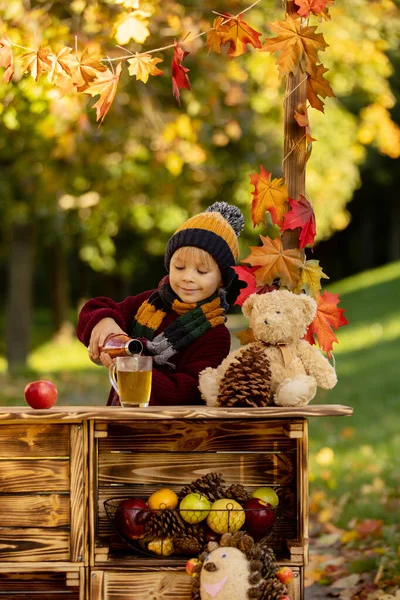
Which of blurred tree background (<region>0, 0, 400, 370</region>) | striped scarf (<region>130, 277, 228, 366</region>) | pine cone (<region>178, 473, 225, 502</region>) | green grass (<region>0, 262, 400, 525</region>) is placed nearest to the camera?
pine cone (<region>178, 473, 225, 502</region>)

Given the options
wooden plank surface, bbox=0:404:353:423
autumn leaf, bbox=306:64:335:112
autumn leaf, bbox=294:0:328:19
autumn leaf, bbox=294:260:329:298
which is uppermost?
autumn leaf, bbox=294:0:328:19

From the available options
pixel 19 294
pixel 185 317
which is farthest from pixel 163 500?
pixel 19 294

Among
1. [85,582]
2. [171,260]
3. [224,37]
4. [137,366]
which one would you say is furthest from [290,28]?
[85,582]

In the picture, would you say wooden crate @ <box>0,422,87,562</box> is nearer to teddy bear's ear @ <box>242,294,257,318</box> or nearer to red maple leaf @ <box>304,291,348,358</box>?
teddy bear's ear @ <box>242,294,257,318</box>

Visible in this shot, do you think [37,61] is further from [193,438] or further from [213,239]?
[193,438]

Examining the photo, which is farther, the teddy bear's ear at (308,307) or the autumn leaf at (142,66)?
the autumn leaf at (142,66)

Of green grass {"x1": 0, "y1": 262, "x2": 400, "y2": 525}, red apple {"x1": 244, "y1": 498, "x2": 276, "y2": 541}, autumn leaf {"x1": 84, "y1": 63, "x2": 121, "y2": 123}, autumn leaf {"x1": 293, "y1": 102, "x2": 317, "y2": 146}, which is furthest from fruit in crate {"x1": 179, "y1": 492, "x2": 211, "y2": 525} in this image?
green grass {"x1": 0, "y1": 262, "x2": 400, "y2": 525}

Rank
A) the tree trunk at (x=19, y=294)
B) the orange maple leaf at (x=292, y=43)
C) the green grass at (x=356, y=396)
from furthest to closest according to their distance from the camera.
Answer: the tree trunk at (x=19, y=294) → the green grass at (x=356, y=396) → the orange maple leaf at (x=292, y=43)

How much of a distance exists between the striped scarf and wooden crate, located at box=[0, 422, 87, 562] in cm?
47

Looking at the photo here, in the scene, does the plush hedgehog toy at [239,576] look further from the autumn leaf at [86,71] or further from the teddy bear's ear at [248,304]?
the autumn leaf at [86,71]

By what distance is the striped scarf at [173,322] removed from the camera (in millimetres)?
3457

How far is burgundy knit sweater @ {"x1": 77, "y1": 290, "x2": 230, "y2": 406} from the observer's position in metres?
3.37

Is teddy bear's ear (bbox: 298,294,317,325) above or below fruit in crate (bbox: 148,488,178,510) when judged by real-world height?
above

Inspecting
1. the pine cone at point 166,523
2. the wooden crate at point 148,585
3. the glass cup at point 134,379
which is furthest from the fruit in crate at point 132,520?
the glass cup at point 134,379
